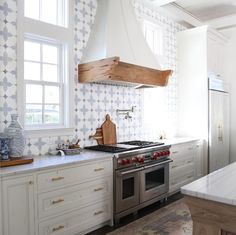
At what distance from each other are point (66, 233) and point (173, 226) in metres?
1.29

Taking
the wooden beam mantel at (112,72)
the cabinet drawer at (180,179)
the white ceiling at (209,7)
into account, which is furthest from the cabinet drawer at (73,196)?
the white ceiling at (209,7)

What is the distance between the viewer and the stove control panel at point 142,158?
3228 millimetres

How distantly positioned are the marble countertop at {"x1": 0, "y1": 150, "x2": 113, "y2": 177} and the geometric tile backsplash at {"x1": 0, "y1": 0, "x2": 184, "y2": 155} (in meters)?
0.32

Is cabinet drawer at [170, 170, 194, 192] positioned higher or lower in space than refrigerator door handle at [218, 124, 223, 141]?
lower

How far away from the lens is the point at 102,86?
387cm

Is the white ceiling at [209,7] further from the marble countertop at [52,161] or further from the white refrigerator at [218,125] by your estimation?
the marble countertop at [52,161]

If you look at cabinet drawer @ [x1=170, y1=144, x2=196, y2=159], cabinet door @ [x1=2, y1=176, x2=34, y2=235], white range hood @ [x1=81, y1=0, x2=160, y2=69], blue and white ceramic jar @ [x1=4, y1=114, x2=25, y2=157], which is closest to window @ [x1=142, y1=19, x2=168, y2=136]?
cabinet drawer @ [x1=170, y1=144, x2=196, y2=159]

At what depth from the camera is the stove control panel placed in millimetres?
3228

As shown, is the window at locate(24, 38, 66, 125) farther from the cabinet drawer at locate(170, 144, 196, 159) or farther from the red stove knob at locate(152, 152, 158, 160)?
the cabinet drawer at locate(170, 144, 196, 159)

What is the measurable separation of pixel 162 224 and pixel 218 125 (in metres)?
2.83

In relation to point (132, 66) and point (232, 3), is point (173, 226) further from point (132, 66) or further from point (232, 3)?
point (232, 3)

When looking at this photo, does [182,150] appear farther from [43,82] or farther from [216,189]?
[216,189]

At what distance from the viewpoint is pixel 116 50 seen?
11.4 ft

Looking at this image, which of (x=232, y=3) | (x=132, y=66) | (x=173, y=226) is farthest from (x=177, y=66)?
(x=173, y=226)
